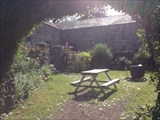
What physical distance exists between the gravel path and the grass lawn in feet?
0.57

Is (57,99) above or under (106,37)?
under

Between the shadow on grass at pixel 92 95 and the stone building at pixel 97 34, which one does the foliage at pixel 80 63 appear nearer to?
the stone building at pixel 97 34

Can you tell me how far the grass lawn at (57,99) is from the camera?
8.30 meters

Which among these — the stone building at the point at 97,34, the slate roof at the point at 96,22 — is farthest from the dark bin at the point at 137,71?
the slate roof at the point at 96,22

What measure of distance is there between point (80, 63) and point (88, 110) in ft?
40.1

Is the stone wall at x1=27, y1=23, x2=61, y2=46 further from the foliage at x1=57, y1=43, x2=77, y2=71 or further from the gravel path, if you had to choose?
the gravel path

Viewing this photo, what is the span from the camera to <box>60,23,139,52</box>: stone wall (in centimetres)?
2703

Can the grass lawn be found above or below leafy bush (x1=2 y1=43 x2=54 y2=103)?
below

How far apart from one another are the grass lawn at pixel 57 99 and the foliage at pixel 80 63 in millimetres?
7222

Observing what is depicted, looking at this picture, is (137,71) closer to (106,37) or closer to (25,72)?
(25,72)

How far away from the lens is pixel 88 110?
8961 mm

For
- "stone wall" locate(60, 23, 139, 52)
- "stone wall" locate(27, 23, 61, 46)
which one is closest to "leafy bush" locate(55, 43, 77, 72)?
"stone wall" locate(27, 23, 61, 46)

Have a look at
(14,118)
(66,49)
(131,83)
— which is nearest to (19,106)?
(14,118)

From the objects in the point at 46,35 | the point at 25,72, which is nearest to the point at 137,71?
the point at 25,72
